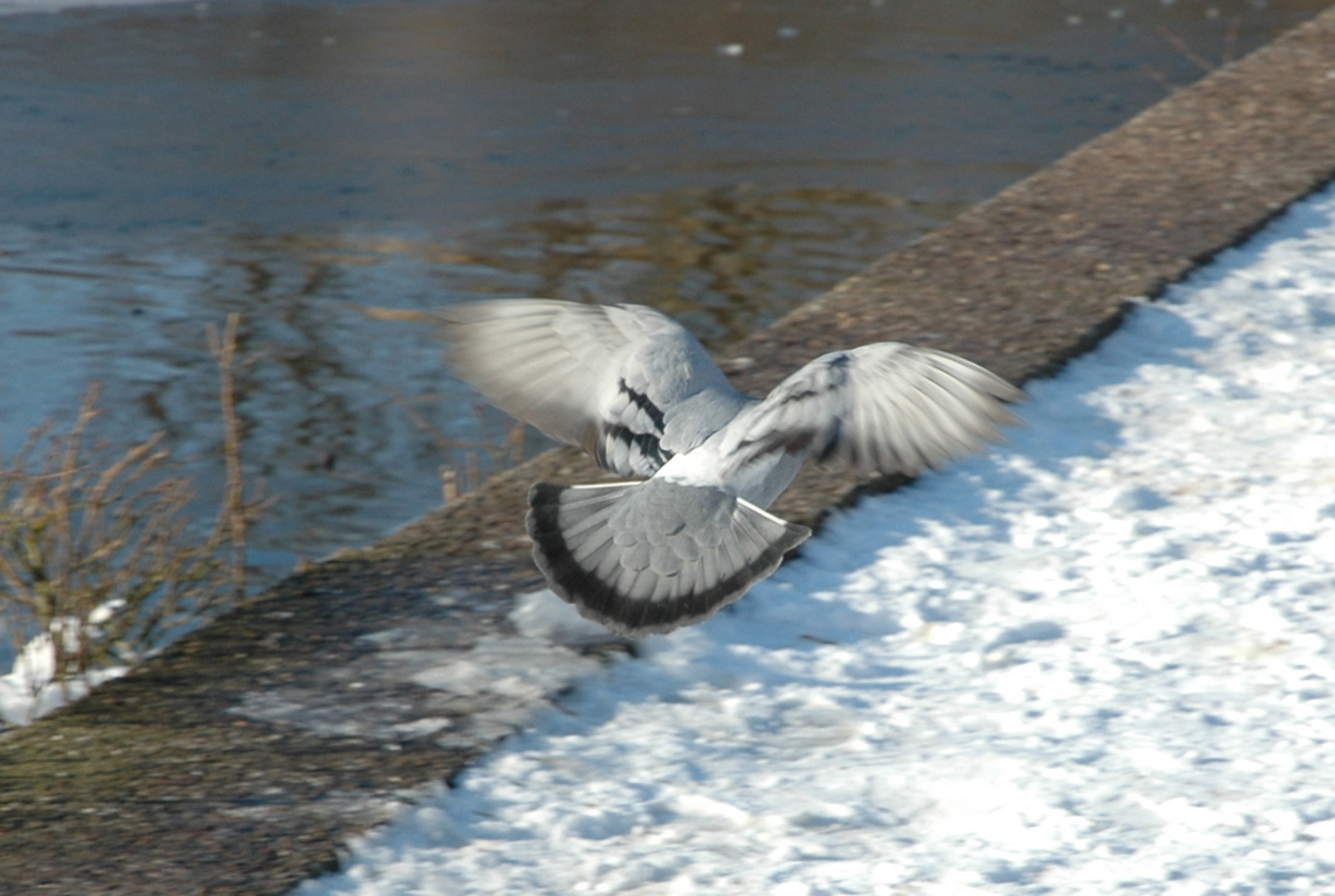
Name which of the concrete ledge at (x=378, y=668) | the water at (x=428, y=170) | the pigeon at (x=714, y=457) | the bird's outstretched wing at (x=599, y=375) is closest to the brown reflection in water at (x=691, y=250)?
the water at (x=428, y=170)

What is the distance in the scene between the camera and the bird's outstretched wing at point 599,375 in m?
3.24

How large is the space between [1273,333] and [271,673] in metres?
3.11

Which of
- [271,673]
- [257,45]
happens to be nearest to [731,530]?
[271,673]

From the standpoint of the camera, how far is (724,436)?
3.08 meters

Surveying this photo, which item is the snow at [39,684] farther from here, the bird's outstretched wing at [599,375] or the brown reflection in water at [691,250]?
the brown reflection in water at [691,250]

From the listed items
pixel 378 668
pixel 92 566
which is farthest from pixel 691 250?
pixel 378 668

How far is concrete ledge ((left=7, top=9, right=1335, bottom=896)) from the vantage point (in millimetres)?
2758

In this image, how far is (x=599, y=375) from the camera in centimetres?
344

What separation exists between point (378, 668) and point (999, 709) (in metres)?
1.26

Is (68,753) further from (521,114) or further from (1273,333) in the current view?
(521,114)

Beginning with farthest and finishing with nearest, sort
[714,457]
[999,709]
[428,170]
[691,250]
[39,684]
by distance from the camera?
[428,170]
[691,250]
[39,684]
[999,709]
[714,457]

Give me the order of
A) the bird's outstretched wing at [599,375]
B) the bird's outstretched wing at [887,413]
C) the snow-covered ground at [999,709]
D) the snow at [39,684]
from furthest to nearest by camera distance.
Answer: the snow at [39,684]
the bird's outstretched wing at [599,375]
the bird's outstretched wing at [887,413]
the snow-covered ground at [999,709]

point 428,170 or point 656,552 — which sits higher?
point 428,170

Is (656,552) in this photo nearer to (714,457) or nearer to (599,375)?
(714,457)
